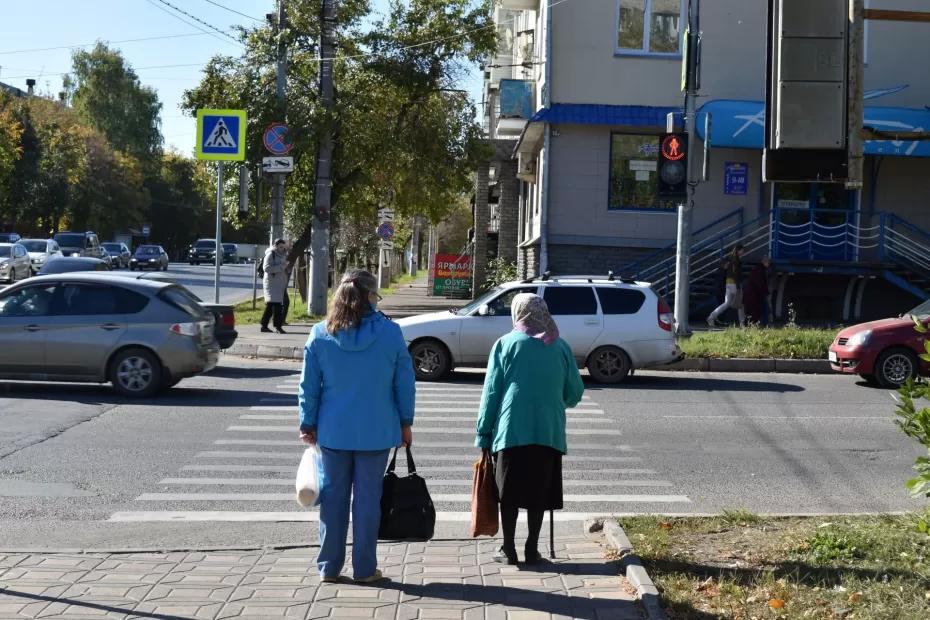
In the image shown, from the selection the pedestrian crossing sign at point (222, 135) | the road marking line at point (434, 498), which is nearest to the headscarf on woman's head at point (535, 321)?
the road marking line at point (434, 498)

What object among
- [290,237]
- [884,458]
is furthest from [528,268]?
[884,458]

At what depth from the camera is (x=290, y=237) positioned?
44.5 meters

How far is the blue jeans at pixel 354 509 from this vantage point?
20.8 feet

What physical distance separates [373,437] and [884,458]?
6532mm

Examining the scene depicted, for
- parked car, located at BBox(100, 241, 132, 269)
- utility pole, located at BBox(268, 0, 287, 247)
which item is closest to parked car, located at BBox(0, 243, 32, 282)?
parked car, located at BBox(100, 241, 132, 269)

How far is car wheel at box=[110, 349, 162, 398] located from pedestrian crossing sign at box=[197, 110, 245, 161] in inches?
246

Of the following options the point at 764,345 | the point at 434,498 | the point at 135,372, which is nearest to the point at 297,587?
the point at 434,498

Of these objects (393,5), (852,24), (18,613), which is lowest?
(18,613)

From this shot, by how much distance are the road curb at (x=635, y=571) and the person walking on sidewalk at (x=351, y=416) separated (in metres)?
1.40

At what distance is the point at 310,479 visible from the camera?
6.30 meters

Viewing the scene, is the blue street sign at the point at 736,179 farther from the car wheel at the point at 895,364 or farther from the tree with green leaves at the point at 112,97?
the tree with green leaves at the point at 112,97

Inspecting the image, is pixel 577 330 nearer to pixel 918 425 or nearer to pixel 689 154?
pixel 689 154

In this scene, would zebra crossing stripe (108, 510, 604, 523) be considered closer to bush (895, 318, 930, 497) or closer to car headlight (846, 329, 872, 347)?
bush (895, 318, 930, 497)

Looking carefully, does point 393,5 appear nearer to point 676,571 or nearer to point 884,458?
point 884,458
